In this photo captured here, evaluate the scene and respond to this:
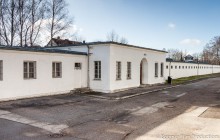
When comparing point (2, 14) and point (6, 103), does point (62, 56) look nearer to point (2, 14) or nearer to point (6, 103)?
point (6, 103)

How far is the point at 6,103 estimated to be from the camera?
46.3 feet

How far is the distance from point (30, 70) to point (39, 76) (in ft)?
2.39

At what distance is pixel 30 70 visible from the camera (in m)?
16.5

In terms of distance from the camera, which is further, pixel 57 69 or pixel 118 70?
pixel 118 70

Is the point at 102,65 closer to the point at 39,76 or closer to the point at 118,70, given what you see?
the point at 118,70

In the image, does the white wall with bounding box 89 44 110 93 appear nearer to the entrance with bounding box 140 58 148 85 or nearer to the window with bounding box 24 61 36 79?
the window with bounding box 24 61 36 79

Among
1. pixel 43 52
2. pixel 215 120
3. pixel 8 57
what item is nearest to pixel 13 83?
pixel 8 57

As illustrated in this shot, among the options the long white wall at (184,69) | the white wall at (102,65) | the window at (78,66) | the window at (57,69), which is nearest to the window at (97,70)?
the white wall at (102,65)

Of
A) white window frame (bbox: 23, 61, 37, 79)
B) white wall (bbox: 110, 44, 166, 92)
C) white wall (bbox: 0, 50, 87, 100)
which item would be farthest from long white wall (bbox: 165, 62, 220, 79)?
white window frame (bbox: 23, 61, 37, 79)

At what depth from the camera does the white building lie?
50.3 feet

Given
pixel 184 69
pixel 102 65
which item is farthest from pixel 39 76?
pixel 184 69

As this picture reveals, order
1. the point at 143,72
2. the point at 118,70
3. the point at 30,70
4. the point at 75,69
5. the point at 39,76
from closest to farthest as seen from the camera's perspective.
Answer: the point at 30,70 → the point at 39,76 → the point at 75,69 → the point at 118,70 → the point at 143,72

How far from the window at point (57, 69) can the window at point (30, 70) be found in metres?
1.70

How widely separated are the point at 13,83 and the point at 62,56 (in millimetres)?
4367
